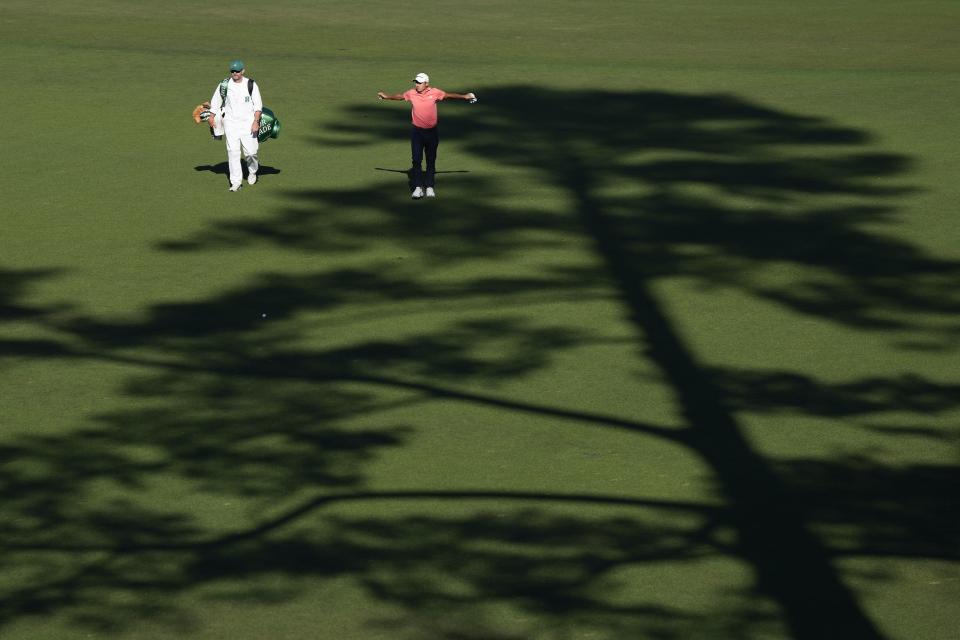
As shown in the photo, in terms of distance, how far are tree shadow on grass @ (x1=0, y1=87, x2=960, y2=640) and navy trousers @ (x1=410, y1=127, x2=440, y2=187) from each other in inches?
14.8

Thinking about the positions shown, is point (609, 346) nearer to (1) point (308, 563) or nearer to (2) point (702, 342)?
(2) point (702, 342)

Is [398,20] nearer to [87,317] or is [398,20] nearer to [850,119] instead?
[850,119]

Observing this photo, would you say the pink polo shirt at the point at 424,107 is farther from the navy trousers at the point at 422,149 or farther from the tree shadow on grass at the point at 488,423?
the tree shadow on grass at the point at 488,423

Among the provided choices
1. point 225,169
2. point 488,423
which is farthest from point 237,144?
point 488,423

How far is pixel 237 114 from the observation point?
57.4ft

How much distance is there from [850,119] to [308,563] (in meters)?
16.1

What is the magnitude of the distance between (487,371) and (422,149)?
6.05 meters

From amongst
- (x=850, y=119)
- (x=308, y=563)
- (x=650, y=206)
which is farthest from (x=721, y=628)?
(x=850, y=119)

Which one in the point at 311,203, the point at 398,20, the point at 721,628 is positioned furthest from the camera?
the point at 398,20

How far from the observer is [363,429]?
10.3 m

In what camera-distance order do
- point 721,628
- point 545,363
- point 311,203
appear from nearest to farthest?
point 721,628 < point 545,363 < point 311,203

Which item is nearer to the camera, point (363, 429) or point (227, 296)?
point (363, 429)

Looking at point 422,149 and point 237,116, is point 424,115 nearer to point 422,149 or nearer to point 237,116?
point 422,149

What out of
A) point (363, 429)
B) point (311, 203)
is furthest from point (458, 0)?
point (363, 429)
